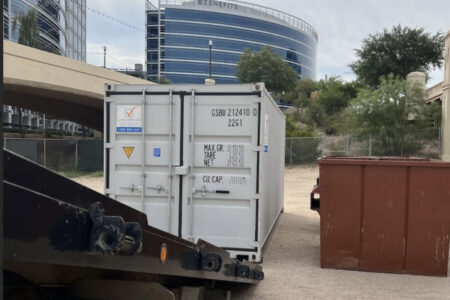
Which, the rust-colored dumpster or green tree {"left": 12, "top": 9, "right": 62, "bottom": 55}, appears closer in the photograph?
the rust-colored dumpster

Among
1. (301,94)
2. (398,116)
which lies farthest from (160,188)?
(301,94)

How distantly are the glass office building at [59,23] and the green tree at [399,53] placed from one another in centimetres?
3603

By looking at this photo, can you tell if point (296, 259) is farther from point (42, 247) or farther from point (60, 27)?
point (60, 27)

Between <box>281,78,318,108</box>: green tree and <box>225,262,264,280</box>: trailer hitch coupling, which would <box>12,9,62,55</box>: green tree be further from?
<box>225,262,264,280</box>: trailer hitch coupling

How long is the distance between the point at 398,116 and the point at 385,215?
24.6 m

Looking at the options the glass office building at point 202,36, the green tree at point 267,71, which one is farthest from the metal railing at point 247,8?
the green tree at point 267,71

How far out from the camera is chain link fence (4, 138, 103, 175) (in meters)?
27.4

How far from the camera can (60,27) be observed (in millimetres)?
87062

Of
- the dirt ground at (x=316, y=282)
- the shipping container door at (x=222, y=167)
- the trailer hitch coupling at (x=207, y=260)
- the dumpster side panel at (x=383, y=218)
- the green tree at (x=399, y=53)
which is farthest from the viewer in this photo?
the green tree at (x=399, y=53)

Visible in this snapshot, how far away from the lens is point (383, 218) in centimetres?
657

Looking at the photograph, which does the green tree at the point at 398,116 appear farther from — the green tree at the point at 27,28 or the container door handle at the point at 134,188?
the green tree at the point at 27,28

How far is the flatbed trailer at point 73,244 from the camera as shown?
153 centimetres

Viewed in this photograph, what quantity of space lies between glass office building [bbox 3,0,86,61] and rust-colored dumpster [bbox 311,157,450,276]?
45758 mm

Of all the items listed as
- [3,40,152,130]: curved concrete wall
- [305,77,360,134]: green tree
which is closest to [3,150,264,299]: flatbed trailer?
[3,40,152,130]: curved concrete wall
